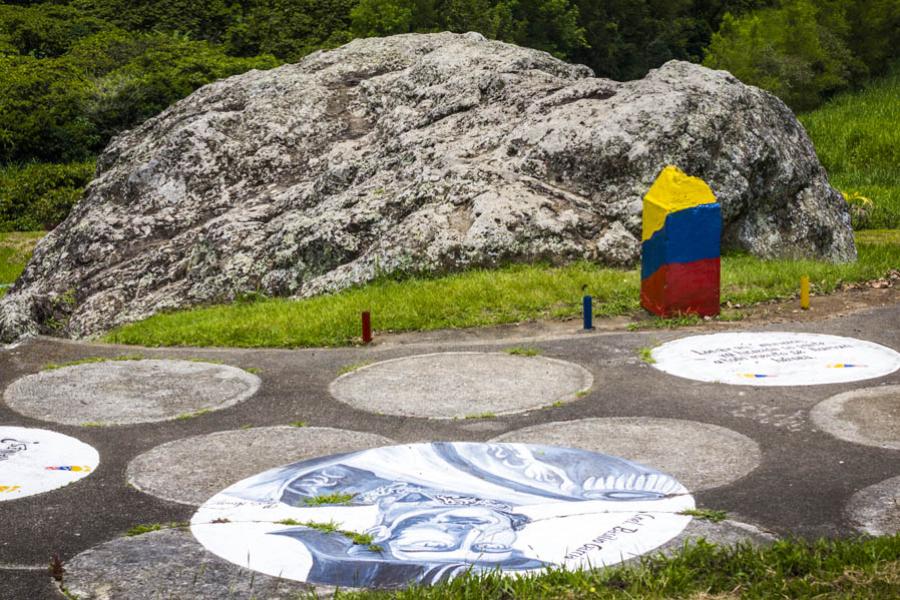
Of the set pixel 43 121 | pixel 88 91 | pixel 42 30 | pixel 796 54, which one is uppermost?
pixel 42 30

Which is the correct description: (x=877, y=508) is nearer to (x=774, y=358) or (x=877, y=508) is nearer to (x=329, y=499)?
(x=329, y=499)

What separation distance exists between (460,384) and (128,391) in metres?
2.69

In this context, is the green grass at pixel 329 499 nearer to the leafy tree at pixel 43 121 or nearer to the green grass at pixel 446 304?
the green grass at pixel 446 304

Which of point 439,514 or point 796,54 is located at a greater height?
point 796,54

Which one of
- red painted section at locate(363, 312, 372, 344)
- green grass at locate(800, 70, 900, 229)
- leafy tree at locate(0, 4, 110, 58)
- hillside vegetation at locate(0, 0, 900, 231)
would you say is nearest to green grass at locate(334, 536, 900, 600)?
red painted section at locate(363, 312, 372, 344)

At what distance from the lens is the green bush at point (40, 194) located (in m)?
23.5

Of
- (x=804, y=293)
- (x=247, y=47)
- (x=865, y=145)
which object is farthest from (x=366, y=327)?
(x=247, y=47)

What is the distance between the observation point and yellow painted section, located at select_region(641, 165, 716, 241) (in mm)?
10227

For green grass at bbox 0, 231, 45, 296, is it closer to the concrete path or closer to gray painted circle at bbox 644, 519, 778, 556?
the concrete path

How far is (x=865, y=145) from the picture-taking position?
2859cm

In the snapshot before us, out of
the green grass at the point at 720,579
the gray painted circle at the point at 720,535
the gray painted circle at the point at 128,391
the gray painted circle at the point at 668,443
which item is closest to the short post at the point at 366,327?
the gray painted circle at the point at 128,391

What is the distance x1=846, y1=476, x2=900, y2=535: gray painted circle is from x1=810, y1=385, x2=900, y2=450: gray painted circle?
2.61 feet

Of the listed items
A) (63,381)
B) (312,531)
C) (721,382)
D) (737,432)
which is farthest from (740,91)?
(312,531)

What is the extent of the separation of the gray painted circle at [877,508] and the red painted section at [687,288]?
4.52 metres
